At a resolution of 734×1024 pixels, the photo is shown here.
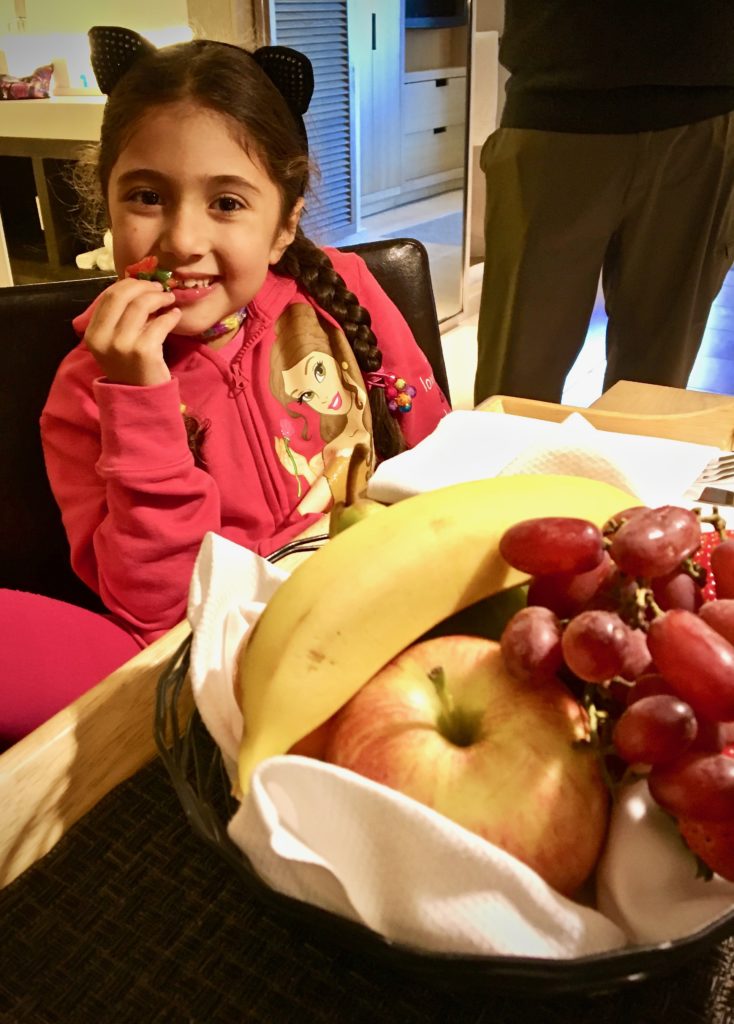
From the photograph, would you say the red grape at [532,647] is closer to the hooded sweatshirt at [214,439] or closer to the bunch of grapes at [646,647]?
the bunch of grapes at [646,647]

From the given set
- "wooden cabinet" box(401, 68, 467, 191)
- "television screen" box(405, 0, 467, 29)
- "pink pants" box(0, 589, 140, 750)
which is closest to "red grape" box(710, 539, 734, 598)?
"pink pants" box(0, 589, 140, 750)

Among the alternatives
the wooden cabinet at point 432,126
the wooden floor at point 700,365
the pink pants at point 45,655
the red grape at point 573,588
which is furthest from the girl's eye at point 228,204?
the wooden cabinet at point 432,126

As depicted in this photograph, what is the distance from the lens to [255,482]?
1.23m

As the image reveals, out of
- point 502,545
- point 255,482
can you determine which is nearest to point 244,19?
point 255,482

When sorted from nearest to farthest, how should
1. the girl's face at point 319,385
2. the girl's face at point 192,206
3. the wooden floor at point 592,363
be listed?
the girl's face at point 192,206 < the girl's face at point 319,385 < the wooden floor at point 592,363

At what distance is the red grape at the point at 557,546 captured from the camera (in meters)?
0.48

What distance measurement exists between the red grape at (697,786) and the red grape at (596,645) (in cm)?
6

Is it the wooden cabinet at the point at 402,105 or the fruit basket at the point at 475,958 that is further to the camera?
the wooden cabinet at the point at 402,105

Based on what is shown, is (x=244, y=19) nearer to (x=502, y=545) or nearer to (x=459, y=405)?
(x=459, y=405)

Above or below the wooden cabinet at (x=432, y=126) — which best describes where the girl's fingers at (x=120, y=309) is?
above

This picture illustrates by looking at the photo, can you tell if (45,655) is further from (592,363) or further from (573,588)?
(592,363)

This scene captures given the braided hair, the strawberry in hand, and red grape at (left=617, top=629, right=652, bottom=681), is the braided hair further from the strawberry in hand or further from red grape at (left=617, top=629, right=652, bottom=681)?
red grape at (left=617, top=629, right=652, bottom=681)

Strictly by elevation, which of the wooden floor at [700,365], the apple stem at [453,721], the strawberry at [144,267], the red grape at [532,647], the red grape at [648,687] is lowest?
the wooden floor at [700,365]

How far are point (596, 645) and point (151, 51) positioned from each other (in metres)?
1.14
